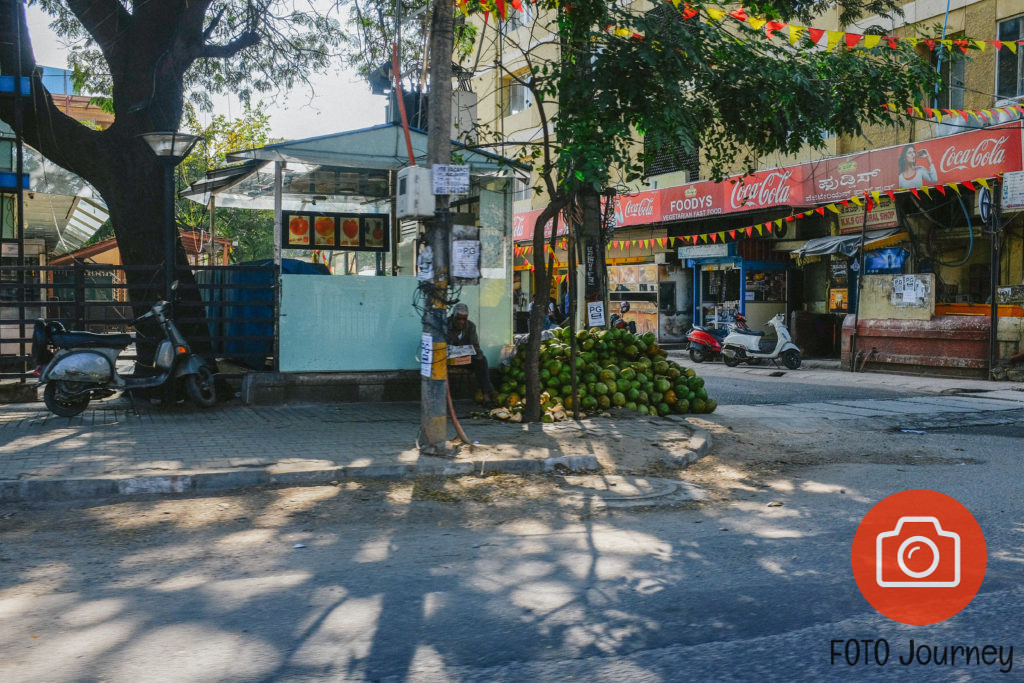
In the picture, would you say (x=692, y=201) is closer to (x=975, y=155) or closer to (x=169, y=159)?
(x=975, y=155)

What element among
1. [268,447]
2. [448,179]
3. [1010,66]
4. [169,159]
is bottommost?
[268,447]

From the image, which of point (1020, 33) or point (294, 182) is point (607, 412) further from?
point (1020, 33)

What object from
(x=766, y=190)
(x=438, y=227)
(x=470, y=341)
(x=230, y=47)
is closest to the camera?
(x=438, y=227)

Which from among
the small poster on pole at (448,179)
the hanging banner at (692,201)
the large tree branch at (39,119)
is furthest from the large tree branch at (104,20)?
the hanging banner at (692,201)

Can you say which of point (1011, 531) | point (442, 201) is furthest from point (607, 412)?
point (1011, 531)

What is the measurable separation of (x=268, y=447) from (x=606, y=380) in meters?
4.38

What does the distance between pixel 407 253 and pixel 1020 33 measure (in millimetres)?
13118

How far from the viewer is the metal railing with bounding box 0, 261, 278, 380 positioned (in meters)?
10.8

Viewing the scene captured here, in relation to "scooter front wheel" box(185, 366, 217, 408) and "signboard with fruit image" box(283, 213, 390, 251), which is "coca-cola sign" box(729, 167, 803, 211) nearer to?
"signboard with fruit image" box(283, 213, 390, 251)

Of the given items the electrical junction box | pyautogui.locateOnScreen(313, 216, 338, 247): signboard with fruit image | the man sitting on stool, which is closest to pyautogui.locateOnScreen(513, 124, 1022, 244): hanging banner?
the man sitting on stool

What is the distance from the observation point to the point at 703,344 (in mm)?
21312

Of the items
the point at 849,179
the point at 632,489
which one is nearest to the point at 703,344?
the point at 849,179

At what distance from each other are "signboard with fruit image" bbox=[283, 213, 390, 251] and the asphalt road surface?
6.59 metres

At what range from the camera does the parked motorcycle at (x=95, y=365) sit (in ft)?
31.8
